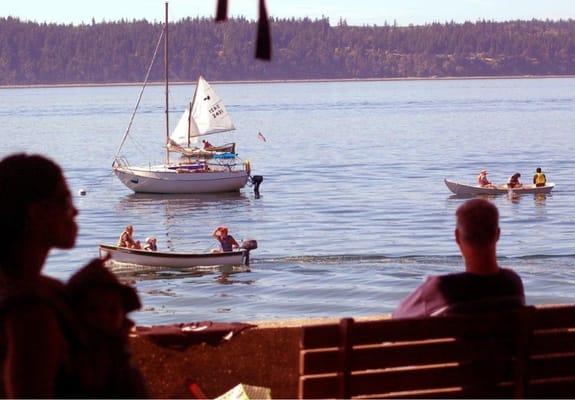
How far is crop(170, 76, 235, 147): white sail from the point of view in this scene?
59.6 meters

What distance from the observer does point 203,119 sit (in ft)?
200

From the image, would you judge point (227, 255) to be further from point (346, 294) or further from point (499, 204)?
point (499, 204)

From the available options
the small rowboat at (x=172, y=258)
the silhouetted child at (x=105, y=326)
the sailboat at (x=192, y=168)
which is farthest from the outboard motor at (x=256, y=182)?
the silhouetted child at (x=105, y=326)

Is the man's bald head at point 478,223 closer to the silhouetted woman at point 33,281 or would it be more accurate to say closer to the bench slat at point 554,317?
the bench slat at point 554,317

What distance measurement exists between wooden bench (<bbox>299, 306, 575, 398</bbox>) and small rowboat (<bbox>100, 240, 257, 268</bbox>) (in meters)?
22.1

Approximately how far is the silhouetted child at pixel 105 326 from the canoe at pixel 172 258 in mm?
23351

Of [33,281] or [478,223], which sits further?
[478,223]

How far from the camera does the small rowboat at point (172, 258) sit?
26.2 metres

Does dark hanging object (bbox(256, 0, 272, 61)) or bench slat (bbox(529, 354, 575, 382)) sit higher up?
dark hanging object (bbox(256, 0, 272, 61))

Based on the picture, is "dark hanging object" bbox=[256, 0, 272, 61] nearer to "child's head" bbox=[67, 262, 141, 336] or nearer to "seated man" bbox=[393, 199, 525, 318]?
"child's head" bbox=[67, 262, 141, 336]

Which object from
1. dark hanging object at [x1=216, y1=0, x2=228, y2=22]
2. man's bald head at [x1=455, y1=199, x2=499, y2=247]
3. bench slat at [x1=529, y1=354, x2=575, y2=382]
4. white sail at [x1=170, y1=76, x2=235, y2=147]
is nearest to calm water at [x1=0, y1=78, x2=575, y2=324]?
white sail at [x1=170, y1=76, x2=235, y2=147]

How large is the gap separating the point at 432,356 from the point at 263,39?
4.85 ft

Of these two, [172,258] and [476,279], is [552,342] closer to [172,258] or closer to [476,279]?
[476,279]

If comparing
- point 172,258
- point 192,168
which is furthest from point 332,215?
point 172,258
